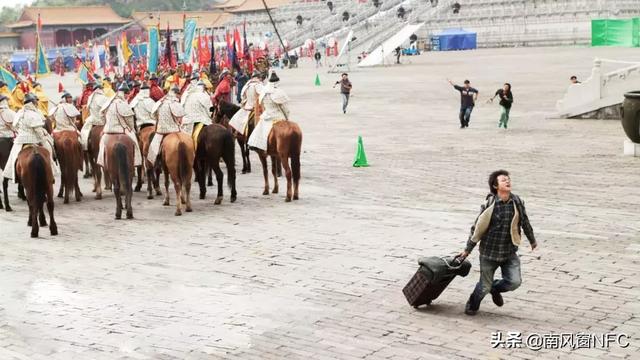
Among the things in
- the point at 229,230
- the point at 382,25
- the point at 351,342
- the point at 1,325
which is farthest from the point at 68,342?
the point at 382,25

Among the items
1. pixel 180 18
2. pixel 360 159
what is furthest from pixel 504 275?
pixel 180 18

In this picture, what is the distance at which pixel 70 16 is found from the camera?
93875 mm

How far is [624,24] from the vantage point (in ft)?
203

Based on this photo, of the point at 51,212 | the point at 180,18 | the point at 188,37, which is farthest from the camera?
the point at 180,18

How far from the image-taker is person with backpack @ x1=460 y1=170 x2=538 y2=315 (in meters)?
8.88

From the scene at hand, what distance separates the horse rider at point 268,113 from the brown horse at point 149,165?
2.09m

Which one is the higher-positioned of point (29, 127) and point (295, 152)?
point (29, 127)

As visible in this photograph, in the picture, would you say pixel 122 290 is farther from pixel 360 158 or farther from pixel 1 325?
pixel 360 158

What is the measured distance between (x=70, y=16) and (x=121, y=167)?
84215 mm

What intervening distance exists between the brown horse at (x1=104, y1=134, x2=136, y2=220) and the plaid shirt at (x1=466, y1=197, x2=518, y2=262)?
7893mm

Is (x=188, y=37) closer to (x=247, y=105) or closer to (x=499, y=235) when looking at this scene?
(x=247, y=105)

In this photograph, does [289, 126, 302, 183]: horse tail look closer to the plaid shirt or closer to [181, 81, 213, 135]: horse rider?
[181, 81, 213, 135]: horse rider

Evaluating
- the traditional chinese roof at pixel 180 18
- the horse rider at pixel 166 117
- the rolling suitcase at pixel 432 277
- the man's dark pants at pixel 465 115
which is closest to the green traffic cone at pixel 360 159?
the horse rider at pixel 166 117

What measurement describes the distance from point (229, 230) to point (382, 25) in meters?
60.1
